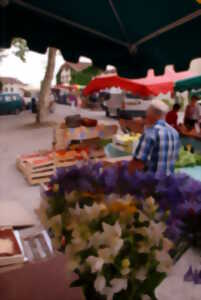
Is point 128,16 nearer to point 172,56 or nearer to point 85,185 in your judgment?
point 172,56

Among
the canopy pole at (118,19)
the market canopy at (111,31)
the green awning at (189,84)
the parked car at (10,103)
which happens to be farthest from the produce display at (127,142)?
the parked car at (10,103)

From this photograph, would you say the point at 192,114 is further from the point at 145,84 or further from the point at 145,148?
the point at 145,148

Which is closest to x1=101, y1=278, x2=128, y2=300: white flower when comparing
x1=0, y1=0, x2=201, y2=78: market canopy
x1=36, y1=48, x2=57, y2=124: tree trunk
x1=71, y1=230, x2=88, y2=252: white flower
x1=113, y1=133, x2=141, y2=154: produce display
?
x1=71, y1=230, x2=88, y2=252: white flower

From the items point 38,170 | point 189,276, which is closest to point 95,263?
point 189,276

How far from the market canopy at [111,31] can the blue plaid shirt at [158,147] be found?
0.94 m

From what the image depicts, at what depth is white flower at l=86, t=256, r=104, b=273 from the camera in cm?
111

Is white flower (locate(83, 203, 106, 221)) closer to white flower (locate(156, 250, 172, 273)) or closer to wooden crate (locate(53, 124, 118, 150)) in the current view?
white flower (locate(156, 250, 172, 273))

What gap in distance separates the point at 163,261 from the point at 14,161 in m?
7.43

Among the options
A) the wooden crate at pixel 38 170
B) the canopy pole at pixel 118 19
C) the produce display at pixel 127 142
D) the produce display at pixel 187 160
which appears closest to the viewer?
the canopy pole at pixel 118 19

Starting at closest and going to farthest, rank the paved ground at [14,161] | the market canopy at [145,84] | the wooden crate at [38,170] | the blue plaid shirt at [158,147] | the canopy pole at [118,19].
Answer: the canopy pole at [118,19]
the paved ground at [14,161]
the blue plaid shirt at [158,147]
the wooden crate at [38,170]
the market canopy at [145,84]

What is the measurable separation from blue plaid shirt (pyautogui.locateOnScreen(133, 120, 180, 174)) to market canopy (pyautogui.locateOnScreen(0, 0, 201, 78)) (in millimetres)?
935

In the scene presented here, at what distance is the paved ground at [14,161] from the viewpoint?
330 centimetres

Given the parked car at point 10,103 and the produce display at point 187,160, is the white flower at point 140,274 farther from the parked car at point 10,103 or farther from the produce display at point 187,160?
the parked car at point 10,103

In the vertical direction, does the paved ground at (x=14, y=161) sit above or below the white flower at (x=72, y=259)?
below
